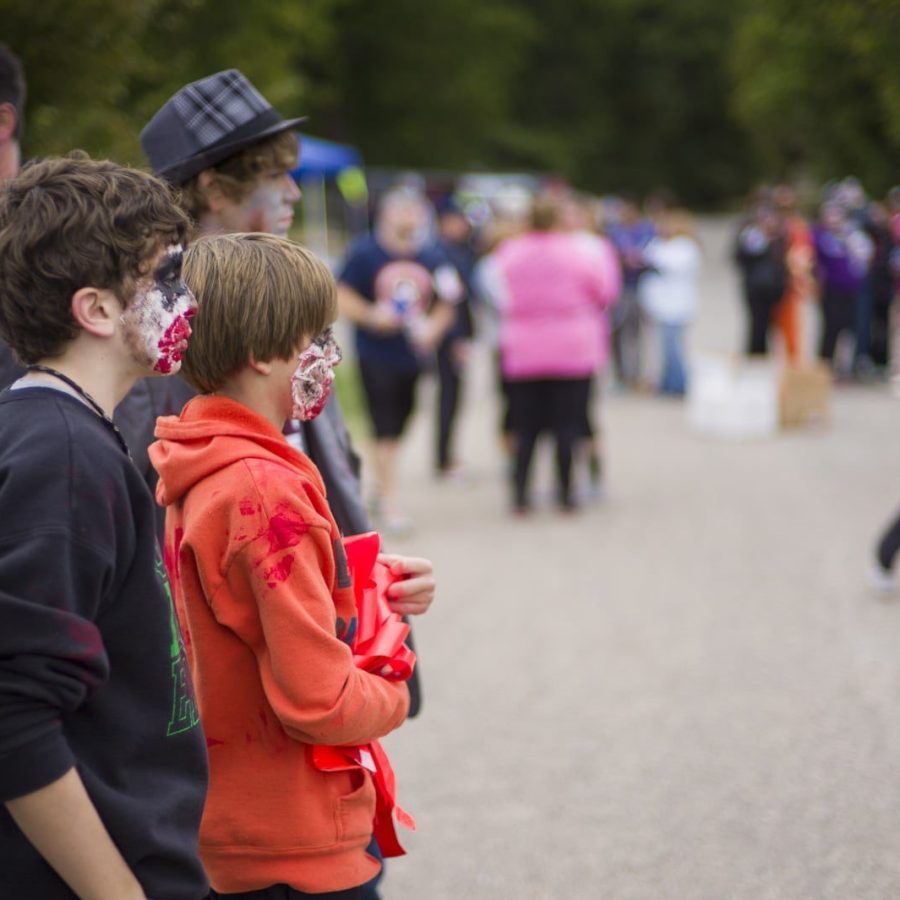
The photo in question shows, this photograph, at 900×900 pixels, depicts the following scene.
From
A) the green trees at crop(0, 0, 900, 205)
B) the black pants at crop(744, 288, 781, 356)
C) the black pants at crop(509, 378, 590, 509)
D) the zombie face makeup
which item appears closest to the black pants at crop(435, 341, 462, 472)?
the black pants at crop(509, 378, 590, 509)

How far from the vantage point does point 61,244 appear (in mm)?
1658

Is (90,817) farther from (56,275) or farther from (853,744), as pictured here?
(853,744)

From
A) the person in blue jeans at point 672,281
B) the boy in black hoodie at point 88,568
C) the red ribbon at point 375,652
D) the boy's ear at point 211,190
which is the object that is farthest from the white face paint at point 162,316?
the person in blue jeans at point 672,281

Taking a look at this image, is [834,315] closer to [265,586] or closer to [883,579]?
[883,579]

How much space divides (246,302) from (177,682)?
23.5 inches

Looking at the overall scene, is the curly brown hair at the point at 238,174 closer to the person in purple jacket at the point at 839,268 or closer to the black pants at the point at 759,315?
the black pants at the point at 759,315

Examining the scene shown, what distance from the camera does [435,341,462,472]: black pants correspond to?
412 inches

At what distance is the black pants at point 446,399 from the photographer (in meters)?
10.5

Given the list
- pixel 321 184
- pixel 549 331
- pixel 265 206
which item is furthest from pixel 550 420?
pixel 321 184

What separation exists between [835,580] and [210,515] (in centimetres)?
565

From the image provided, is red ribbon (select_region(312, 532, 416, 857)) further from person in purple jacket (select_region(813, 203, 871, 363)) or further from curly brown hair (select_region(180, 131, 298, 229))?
person in purple jacket (select_region(813, 203, 871, 363))

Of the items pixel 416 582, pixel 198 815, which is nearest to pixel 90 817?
pixel 198 815

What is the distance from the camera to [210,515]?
6.45 feet

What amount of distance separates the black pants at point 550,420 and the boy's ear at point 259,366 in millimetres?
6901
